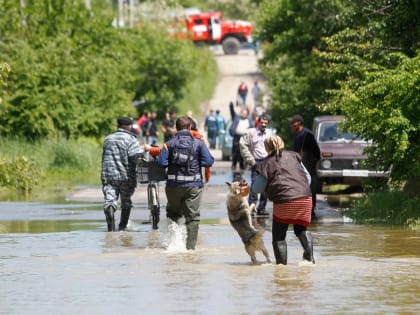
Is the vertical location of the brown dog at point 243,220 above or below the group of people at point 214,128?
above

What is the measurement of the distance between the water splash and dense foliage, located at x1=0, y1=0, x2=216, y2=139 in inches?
736

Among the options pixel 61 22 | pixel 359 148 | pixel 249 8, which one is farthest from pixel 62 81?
pixel 249 8

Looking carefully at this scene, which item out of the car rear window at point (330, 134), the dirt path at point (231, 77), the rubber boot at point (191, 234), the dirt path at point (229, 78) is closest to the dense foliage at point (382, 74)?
the car rear window at point (330, 134)

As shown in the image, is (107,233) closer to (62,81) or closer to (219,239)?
(219,239)

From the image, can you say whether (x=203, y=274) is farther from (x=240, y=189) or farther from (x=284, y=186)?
(x=240, y=189)

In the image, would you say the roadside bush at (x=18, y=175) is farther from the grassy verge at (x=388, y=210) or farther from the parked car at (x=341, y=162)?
the grassy verge at (x=388, y=210)

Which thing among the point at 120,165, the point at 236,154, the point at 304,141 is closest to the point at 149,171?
the point at 120,165

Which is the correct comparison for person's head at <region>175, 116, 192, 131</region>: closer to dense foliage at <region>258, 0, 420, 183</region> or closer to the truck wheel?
dense foliage at <region>258, 0, 420, 183</region>

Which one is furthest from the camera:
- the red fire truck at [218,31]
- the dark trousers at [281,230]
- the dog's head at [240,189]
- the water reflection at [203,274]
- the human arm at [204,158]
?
the red fire truck at [218,31]

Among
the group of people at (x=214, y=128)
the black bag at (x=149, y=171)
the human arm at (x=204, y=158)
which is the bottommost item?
the group of people at (x=214, y=128)

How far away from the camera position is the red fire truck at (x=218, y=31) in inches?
3250

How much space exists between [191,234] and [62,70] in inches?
840

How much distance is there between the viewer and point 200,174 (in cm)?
1680

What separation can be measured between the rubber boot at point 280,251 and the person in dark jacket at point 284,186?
0.01m
